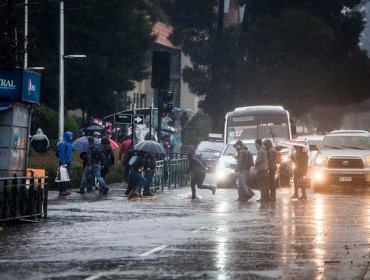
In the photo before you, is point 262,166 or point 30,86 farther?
point 262,166

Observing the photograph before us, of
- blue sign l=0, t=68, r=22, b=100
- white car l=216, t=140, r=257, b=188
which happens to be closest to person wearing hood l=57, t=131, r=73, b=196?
white car l=216, t=140, r=257, b=188

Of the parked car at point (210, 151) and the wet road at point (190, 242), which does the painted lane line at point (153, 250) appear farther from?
the parked car at point (210, 151)

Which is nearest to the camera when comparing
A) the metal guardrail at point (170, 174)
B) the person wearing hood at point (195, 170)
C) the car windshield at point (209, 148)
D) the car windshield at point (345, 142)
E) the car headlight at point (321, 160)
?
the person wearing hood at point (195, 170)

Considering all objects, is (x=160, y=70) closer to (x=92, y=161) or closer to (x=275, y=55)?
(x=92, y=161)

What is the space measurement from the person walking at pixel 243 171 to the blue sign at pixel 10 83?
37.6 ft

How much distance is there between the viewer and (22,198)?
2453 centimetres

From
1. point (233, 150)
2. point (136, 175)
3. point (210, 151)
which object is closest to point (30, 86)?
point (136, 175)

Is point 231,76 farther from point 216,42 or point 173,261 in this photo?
point 173,261

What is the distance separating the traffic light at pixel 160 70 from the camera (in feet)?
138

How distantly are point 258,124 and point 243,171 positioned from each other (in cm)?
1694

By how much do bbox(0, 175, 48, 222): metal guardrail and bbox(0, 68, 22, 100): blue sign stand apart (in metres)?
1.58

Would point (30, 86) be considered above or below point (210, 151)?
below

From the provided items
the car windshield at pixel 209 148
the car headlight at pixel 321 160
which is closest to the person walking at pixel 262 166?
the car headlight at pixel 321 160

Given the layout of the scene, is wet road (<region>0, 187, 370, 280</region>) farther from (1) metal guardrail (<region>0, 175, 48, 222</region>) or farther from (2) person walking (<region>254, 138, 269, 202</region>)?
(2) person walking (<region>254, 138, 269, 202</region>)
